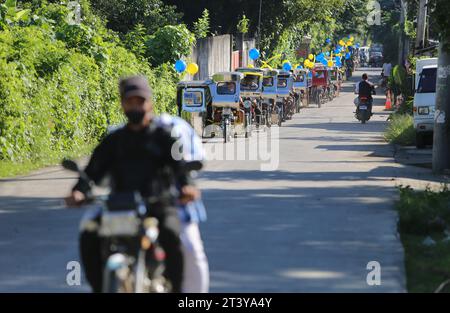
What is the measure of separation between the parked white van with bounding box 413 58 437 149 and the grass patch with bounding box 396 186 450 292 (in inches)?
413

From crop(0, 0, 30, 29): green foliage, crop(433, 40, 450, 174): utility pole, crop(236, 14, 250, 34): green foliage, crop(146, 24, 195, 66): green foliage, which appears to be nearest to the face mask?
crop(433, 40, 450, 174): utility pole

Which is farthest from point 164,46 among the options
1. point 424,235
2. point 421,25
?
point 424,235

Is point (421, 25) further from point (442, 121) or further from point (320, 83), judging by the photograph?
point (320, 83)

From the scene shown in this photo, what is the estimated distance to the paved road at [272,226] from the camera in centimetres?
1036

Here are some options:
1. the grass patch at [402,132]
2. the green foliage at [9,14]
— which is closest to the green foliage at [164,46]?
the grass patch at [402,132]

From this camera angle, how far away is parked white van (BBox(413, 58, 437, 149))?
2686cm

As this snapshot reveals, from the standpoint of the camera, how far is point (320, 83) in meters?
58.6

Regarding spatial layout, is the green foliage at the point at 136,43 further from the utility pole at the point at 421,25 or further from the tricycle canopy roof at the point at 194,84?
the utility pole at the point at 421,25

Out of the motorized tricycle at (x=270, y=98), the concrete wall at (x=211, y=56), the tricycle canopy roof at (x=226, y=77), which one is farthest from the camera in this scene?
the concrete wall at (x=211, y=56)

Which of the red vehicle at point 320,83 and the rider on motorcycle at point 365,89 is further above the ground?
the rider on motorcycle at point 365,89

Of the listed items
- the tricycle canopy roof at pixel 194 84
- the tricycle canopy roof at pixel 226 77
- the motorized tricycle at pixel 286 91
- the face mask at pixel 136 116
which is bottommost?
the motorized tricycle at pixel 286 91

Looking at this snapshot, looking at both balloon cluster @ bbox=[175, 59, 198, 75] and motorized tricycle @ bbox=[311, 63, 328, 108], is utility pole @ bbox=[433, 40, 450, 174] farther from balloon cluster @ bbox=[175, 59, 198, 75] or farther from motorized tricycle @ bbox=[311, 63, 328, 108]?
motorized tricycle @ bbox=[311, 63, 328, 108]

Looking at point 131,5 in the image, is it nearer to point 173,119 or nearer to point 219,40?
point 219,40

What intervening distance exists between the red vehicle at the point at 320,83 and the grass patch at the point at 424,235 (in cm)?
4074
